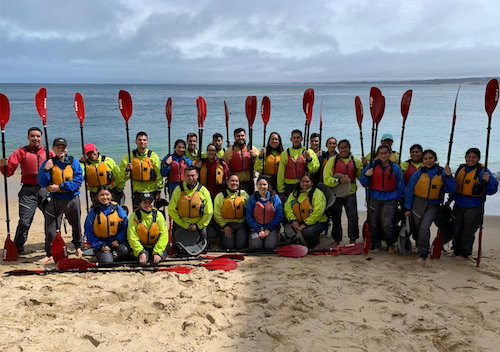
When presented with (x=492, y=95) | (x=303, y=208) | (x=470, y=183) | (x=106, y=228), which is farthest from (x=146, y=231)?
(x=492, y=95)

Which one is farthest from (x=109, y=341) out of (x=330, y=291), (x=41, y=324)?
(x=330, y=291)

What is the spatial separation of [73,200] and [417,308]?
401 centimetres

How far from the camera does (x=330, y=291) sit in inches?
149

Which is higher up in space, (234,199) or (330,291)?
(234,199)

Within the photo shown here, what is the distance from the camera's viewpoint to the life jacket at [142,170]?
5.24 m

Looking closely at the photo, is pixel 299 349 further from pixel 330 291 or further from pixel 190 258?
pixel 190 258

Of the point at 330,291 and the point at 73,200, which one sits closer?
the point at 330,291

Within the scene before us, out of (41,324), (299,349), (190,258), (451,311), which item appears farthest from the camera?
(190,258)

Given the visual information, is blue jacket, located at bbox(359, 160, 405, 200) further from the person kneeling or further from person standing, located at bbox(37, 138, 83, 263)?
person standing, located at bbox(37, 138, 83, 263)

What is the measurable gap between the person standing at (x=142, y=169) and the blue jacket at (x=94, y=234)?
85cm

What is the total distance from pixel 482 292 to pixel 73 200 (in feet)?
15.3

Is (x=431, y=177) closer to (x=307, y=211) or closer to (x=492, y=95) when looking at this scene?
(x=492, y=95)

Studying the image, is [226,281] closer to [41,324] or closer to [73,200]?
[41,324]

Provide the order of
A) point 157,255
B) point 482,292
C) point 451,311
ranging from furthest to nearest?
point 157,255, point 482,292, point 451,311
